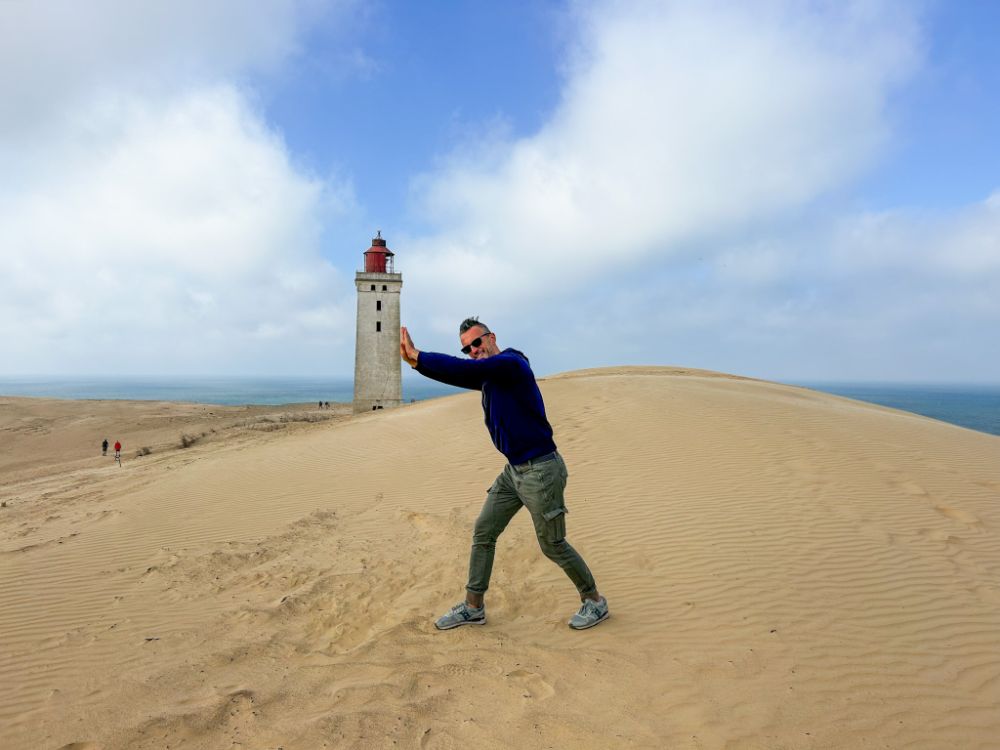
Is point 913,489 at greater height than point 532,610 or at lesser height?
greater

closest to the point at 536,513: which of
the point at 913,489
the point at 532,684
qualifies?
the point at 532,684

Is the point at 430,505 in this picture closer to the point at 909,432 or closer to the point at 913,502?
the point at 913,502

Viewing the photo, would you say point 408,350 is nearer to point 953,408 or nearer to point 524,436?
point 524,436

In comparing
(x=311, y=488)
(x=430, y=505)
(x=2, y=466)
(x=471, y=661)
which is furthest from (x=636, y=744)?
(x=2, y=466)

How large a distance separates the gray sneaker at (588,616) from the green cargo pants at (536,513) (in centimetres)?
11

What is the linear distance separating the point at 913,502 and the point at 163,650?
889cm

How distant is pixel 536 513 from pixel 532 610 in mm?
1316

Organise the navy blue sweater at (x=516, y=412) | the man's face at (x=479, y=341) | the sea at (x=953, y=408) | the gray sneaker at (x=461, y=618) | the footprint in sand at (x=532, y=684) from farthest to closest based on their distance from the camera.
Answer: the sea at (x=953, y=408) < the gray sneaker at (x=461, y=618) < the man's face at (x=479, y=341) < the navy blue sweater at (x=516, y=412) < the footprint in sand at (x=532, y=684)

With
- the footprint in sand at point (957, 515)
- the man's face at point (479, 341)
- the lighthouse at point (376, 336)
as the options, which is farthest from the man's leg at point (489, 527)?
the lighthouse at point (376, 336)

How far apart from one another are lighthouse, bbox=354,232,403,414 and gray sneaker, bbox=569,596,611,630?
94.7 feet

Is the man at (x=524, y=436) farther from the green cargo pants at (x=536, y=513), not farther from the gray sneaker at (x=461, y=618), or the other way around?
the gray sneaker at (x=461, y=618)

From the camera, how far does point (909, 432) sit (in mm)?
11266

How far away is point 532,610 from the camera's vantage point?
4457mm

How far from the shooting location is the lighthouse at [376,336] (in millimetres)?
31906
